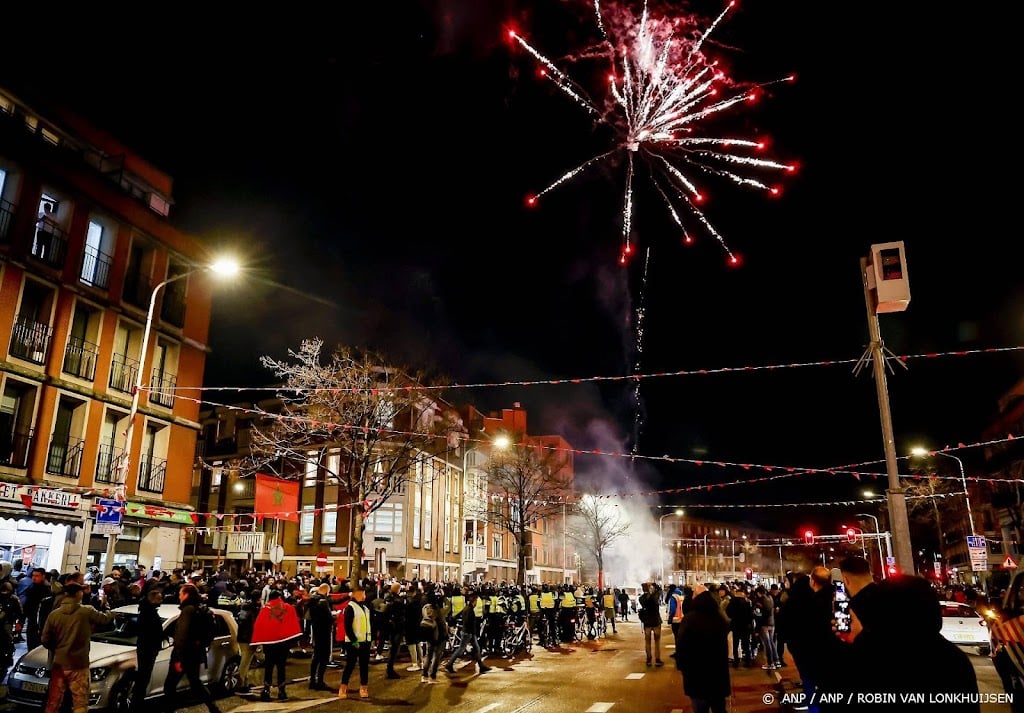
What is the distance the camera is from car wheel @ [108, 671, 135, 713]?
9.99m

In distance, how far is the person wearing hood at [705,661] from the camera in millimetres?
6707

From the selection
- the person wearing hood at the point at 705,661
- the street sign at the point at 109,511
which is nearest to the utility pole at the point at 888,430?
the person wearing hood at the point at 705,661

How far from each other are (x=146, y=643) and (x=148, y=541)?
16.9m

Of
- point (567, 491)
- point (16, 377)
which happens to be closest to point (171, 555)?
point (16, 377)

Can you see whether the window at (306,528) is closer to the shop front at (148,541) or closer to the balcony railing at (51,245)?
the shop front at (148,541)

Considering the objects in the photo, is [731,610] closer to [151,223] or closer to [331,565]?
[151,223]

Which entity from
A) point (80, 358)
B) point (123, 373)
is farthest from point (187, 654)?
point (123, 373)

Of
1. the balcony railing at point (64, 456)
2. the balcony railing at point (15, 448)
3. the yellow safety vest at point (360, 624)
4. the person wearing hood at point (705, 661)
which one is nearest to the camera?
the person wearing hood at point (705, 661)

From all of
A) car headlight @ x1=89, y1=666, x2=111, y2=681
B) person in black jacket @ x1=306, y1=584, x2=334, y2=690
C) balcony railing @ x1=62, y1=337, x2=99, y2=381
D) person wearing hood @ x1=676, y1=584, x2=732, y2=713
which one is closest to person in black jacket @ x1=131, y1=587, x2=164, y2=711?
car headlight @ x1=89, y1=666, x2=111, y2=681

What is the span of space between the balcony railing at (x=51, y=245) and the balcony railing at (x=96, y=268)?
0.88 metres

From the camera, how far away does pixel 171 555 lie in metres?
25.3

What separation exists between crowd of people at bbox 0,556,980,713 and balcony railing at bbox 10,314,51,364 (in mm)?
7069

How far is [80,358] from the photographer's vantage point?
22.8 m

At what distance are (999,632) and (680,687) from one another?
5.93 m
